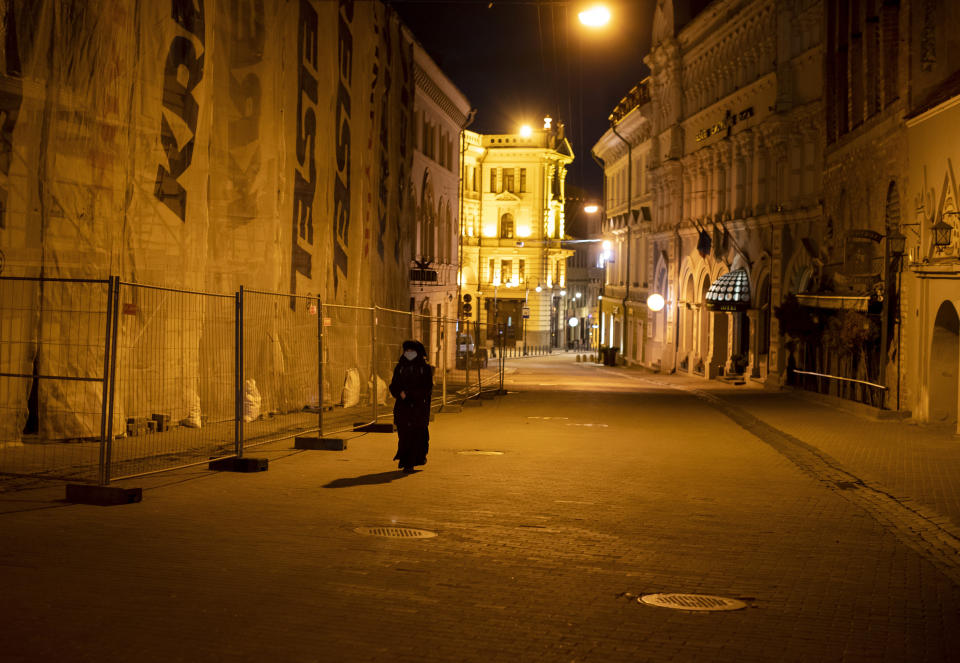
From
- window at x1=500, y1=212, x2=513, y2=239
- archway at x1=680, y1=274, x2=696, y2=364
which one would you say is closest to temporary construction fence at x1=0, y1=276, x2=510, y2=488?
archway at x1=680, y1=274, x2=696, y2=364

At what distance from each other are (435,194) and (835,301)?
86.0ft

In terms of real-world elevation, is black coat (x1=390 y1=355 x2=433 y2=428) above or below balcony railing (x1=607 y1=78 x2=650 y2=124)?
below

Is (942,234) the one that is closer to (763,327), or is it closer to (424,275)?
(763,327)

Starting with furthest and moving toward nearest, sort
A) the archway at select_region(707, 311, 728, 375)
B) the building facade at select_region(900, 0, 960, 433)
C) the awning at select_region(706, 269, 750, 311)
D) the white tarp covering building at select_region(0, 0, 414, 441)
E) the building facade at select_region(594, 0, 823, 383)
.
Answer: the archway at select_region(707, 311, 728, 375), the awning at select_region(706, 269, 750, 311), the building facade at select_region(594, 0, 823, 383), the building facade at select_region(900, 0, 960, 433), the white tarp covering building at select_region(0, 0, 414, 441)

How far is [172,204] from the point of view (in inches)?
729

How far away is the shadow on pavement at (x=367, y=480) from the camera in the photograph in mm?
13125

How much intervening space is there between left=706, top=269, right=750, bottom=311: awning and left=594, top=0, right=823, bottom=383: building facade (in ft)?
0.17

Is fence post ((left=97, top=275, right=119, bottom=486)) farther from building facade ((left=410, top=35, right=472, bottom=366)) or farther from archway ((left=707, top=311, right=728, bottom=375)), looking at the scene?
archway ((left=707, top=311, right=728, bottom=375))

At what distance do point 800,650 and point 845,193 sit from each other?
25095 millimetres

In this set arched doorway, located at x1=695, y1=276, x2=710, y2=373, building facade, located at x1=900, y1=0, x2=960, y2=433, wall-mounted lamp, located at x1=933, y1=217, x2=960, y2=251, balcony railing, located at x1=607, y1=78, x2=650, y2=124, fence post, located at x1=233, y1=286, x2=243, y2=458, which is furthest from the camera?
balcony railing, located at x1=607, y1=78, x2=650, y2=124

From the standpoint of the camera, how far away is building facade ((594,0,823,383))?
39.7 metres

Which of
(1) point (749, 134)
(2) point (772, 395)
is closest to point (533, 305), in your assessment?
(1) point (749, 134)

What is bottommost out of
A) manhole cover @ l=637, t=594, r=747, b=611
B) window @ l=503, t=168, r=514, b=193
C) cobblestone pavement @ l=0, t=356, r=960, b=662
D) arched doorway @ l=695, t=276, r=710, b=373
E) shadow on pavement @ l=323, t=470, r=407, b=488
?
manhole cover @ l=637, t=594, r=747, b=611

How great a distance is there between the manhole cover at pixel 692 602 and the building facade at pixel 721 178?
28075 mm
